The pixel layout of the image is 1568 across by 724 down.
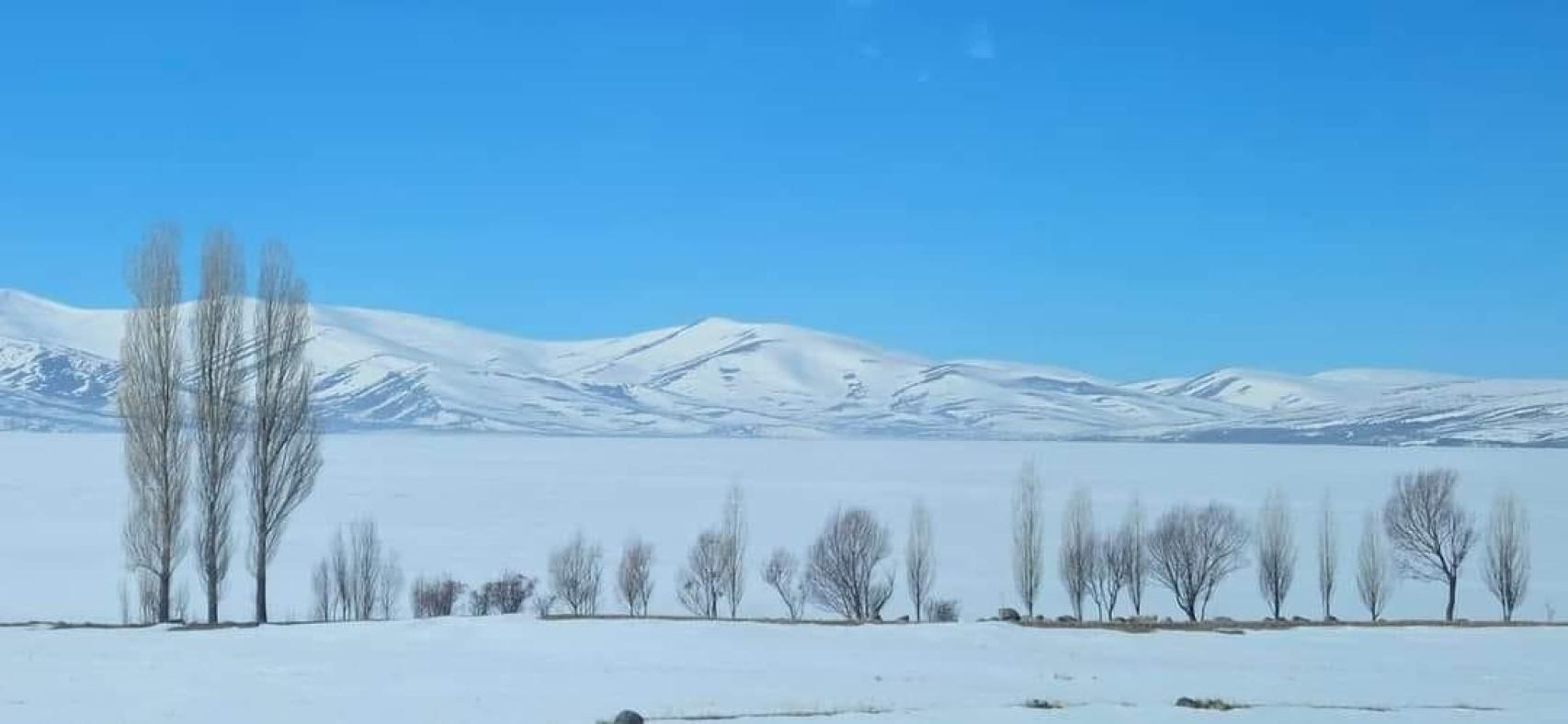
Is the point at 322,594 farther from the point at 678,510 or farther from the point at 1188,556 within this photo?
the point at 678,510

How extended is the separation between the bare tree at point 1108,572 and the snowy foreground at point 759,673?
17583 millimetres

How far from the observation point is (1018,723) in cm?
1731

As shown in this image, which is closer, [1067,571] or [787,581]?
[1067,571]

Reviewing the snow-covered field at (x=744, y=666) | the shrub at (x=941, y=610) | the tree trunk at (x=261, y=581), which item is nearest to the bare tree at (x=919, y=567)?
the shrub at (x=941, y=610)

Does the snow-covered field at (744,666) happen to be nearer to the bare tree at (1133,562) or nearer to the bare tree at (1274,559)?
the bare tree at (1274,559)

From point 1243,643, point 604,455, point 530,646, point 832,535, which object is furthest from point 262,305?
point 604,455

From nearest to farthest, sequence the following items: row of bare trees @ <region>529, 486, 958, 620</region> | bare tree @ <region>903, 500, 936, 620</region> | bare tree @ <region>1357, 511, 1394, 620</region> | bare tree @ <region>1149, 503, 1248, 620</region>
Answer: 1. bare tree @ <region>1149, 503, 1248, 620</region>
2. row of bare trees @ <region>529, 486, 958, 620</region>
3. bare tree @ <region>1357, 511, 1394, 620</region>
4. bare tree @ <region>903, 500, 936, 620</region>

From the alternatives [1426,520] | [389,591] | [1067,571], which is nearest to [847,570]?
[1067,571]

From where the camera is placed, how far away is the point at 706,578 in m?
47.6

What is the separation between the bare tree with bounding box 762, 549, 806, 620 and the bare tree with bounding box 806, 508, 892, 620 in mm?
720

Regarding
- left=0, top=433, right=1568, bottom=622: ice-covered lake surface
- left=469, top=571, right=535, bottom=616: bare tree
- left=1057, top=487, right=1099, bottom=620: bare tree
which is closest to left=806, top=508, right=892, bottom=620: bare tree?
left=0, top=433, right=1568, bottom=622: ice-covered lake surface

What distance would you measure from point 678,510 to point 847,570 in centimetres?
3786

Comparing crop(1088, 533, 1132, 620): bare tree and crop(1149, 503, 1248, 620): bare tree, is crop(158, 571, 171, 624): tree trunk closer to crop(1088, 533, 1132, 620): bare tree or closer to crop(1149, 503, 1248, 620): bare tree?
crop(1088, 533, 1132, 620): bare tree

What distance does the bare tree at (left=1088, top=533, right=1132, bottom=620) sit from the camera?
1864 inches
